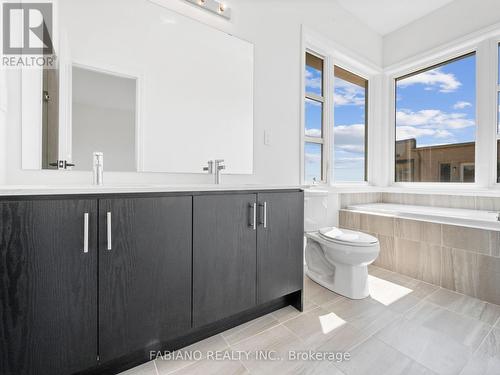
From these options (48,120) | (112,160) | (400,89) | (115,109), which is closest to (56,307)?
(112,160)

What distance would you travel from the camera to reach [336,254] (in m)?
1.78

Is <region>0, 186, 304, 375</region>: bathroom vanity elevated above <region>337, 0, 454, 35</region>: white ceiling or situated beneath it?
situated beneath

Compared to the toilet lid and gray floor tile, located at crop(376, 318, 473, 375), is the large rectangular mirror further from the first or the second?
gray floor tile, located at crop(376, 318, 473, 375)

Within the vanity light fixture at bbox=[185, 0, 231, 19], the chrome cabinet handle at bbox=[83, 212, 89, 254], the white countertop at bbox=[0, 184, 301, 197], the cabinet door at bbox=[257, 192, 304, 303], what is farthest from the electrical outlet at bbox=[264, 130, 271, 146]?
the chrome cabinet handle at bbox=[83, 212, 89, 254]

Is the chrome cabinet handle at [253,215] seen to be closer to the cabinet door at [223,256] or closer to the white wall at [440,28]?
the cabinet door at [223,256]

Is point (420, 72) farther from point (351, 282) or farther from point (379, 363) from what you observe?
point (379, 363)

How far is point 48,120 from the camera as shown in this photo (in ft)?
4.10

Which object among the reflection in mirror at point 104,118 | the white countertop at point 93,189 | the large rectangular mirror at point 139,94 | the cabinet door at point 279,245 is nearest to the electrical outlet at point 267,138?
the large rectangular mirror at point 139,94

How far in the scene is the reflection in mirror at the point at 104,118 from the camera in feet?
4.30

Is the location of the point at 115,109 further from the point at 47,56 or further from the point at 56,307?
the point at 56,307

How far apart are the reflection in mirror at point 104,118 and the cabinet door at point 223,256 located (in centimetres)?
61

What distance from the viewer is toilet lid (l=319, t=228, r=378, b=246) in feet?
5.50

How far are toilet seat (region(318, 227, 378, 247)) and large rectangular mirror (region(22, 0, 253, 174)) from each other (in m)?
0.78

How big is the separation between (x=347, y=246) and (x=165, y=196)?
128cm
